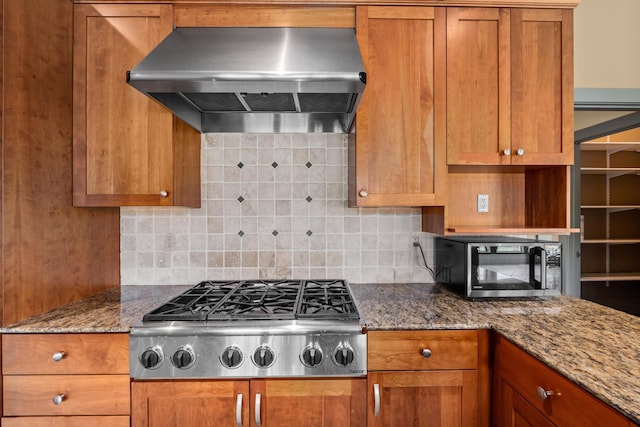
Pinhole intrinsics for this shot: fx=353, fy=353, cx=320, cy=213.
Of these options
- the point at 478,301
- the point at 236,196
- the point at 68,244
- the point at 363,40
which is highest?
the point at 363,40

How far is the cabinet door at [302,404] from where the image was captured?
1399 millimetres

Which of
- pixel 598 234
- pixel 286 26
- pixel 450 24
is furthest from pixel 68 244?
pixel 598 234

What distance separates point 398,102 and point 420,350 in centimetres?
116

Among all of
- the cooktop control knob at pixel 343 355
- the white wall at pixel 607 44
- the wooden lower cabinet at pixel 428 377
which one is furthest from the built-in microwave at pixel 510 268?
the white wall at pixel 607 44

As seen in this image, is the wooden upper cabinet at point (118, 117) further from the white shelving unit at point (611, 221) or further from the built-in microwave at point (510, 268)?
the white shelving unit at point (611, 221)

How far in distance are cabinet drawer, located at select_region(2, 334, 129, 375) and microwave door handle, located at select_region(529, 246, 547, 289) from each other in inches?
73.8

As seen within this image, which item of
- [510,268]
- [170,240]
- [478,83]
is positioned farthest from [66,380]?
[478,83]

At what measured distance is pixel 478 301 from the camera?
5.78ft

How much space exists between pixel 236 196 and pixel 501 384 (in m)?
1.64

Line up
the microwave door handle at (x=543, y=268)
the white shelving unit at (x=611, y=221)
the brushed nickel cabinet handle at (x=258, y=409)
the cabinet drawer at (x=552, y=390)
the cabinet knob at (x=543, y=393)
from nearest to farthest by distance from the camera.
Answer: the cabinet drawer at (x=552, y=390), the cabinet knob at (x=543, y=393), the brushed nickel cabinet handle at (x=258, y=409), the microwave door handle at (x=543, y=268), the white shelving unit at (x=611, y=221)

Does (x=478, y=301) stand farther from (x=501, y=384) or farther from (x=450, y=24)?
(x=450, y=24)

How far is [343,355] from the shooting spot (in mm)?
1383

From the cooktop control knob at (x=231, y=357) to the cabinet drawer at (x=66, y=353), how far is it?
1.27 ft

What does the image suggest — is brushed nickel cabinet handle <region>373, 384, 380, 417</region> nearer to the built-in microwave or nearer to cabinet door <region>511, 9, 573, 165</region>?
the built-in microwave
